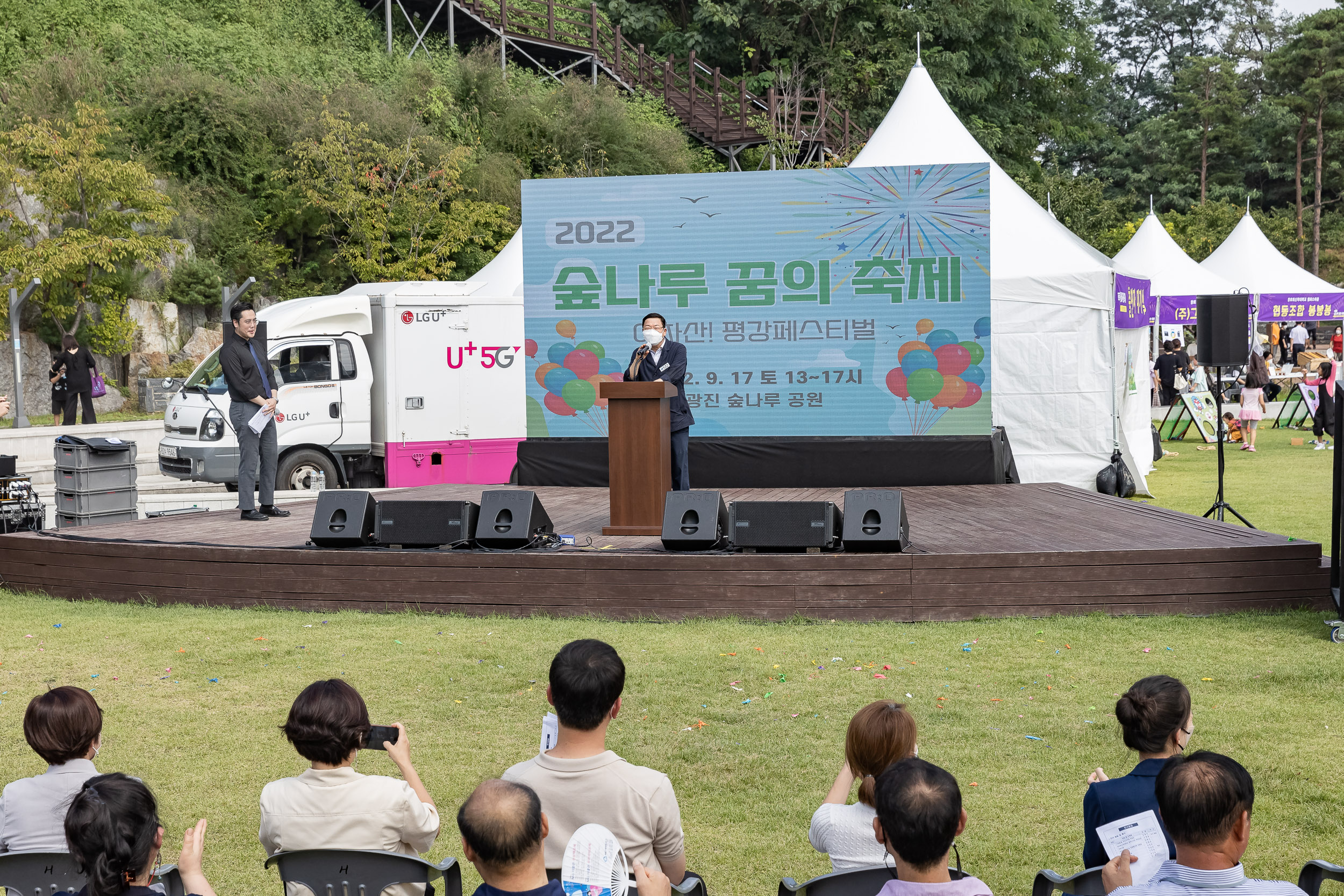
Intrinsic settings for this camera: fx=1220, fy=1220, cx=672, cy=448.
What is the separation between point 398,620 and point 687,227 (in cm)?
590

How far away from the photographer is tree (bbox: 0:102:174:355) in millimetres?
23719

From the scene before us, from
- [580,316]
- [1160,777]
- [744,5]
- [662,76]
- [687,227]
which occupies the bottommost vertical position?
[1160,777]

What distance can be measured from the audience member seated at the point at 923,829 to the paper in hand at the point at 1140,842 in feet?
1.24

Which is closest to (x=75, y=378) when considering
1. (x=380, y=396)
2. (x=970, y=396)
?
(x=380, y=396)

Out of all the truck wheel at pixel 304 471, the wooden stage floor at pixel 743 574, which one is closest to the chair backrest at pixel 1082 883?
the wooden stage floor at pixel 743 574

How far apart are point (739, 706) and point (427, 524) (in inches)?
135

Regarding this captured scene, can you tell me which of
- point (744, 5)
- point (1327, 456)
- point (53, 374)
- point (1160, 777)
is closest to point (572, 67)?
point (744, 5)

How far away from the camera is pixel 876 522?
26.5ft

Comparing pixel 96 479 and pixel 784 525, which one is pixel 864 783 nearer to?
pixel 784 525

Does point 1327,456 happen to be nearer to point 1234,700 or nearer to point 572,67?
point 1234,700

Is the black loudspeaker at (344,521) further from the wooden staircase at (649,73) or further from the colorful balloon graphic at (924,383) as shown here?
the wooden staircase at (649,73)

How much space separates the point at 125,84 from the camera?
29.8m

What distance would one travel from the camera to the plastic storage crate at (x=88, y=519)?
10.3 m

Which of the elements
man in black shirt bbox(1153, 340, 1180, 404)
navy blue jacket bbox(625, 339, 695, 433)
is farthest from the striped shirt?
man in black shirt bbox(1153, 340, 1180, 404)
